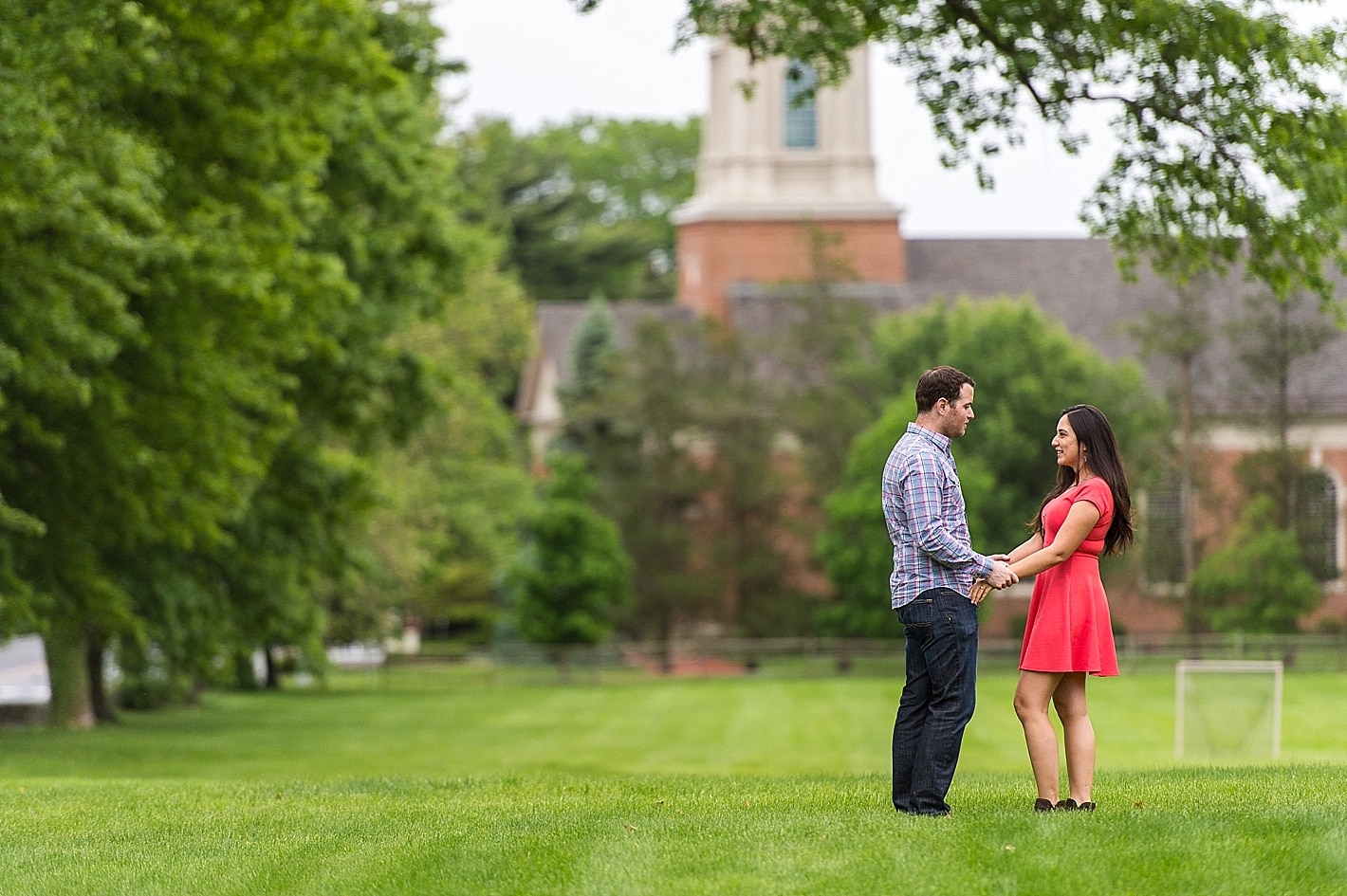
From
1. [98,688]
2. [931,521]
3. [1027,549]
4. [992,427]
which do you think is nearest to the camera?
[931,521]

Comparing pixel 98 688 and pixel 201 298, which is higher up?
pixel 201 298

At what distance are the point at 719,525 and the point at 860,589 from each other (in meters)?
6.34

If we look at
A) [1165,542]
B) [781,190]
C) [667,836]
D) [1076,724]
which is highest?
[781,190]

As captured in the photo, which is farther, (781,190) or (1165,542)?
(781,190)

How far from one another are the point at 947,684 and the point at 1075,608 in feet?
2.19

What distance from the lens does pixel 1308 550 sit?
52.8 meters

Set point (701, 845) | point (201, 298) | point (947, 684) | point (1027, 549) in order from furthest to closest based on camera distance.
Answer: point (201, 298)
point (1027, 549)
point (947, 684)
point (701, 845)

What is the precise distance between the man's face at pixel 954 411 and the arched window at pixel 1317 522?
46313 mm

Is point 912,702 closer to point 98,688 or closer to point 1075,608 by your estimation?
point 1075,608

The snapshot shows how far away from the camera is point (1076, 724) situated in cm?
880

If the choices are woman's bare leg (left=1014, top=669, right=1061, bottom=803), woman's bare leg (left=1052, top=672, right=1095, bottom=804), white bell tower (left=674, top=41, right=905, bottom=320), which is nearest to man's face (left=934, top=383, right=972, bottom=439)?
woman's bare leg (left=1014, top=669, right=1061, bottom=803)

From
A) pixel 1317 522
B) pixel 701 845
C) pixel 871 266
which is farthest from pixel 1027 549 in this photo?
pixel 871 266

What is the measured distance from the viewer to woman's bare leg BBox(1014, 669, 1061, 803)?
8.70 m

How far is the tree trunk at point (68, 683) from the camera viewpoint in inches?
1153
